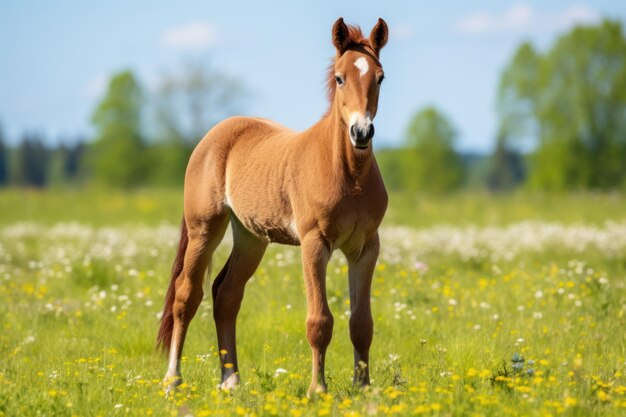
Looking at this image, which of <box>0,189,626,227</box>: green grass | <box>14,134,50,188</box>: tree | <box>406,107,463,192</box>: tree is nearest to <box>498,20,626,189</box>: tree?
<box>0,189,626,227</box>: green grass

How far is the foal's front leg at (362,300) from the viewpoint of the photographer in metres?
5.50

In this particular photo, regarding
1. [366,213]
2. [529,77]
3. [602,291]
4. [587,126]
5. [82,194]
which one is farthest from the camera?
[529,77]

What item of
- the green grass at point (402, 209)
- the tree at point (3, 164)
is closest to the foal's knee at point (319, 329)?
the green grass at point (402, 209)

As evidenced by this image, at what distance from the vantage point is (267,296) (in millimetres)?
9172

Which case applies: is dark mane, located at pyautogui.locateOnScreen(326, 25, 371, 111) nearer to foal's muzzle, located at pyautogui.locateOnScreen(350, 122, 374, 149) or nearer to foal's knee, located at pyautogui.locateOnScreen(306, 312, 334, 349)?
foal's muzzle, located at pyautogui.locateOnScreen(350, 122, 374, 149)

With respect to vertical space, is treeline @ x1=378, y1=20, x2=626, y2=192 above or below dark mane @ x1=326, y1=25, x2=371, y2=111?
above

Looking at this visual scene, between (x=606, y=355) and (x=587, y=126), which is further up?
(x=587, y=126)

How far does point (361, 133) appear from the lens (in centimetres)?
478

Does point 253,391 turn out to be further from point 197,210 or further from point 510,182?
point 510,182

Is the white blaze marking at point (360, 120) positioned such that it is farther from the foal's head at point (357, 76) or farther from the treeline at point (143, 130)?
the treeline at point (143, 130)

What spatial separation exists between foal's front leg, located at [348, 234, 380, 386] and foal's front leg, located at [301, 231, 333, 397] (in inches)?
10.2

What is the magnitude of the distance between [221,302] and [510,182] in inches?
3490

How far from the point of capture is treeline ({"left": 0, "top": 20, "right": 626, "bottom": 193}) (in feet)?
143

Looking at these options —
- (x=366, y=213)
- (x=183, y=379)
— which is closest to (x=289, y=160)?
(x=366, y=213)
